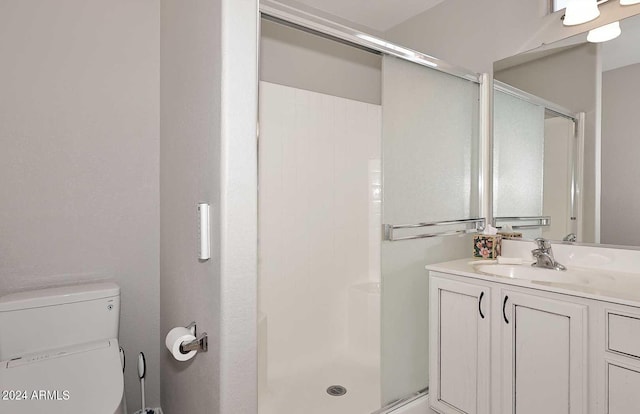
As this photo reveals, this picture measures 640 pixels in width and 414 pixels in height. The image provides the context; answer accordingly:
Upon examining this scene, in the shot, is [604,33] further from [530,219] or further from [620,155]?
[530,219]

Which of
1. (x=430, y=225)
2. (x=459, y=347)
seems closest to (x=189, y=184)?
(x=430, y=225)

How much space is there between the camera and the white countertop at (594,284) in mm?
1253

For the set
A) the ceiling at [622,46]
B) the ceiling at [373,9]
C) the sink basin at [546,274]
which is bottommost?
the sink basin at [546,274]

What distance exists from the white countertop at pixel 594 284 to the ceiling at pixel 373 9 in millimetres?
1841

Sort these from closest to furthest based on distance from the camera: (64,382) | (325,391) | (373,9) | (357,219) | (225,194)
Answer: (225,194) < (64,382) < (325,391) < (373,9) < (357,219)

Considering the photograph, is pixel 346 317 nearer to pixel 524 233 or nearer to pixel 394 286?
pixel 394 286

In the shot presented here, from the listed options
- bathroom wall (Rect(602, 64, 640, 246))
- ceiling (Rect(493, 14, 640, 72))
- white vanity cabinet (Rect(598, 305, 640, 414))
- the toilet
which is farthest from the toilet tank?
ceiling (Rect(493, 14, 640, 72))

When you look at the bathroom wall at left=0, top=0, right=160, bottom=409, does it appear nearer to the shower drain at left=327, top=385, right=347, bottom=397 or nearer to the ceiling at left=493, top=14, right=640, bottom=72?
the shower drain at left=327, top=385, right=347, bottom=397

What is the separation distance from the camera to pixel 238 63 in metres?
1.09

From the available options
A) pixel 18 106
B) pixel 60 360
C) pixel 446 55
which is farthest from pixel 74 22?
pixel 446 55

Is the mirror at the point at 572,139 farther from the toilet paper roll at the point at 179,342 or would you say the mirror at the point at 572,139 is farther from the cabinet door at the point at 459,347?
the toilet paper roll at the point at 179,342

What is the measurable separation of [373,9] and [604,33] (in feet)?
4.65

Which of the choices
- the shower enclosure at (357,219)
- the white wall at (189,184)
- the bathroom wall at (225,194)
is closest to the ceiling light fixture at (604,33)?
the shower enclosure at (357,219)

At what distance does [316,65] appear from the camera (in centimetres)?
259
